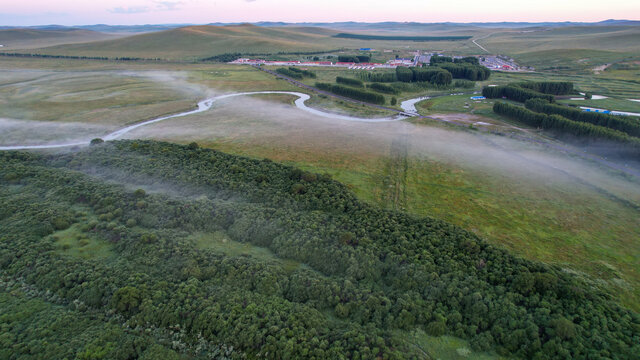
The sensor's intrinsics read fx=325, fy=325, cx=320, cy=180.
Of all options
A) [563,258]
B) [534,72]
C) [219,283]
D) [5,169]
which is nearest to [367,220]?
[219,283]

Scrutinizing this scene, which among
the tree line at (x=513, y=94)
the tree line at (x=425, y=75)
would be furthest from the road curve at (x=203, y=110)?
the tree line at (x=425, y=75)

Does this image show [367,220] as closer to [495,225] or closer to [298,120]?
[495,225]

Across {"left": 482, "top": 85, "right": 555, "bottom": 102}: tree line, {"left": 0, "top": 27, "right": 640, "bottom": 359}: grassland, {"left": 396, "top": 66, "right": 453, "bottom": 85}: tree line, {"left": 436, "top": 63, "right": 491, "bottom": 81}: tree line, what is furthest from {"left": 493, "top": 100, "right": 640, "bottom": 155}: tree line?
{"left": 436, "top": 63, "right": 491, "bottom": 81}: tree line

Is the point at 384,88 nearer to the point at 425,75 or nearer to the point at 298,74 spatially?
the point at 425,75

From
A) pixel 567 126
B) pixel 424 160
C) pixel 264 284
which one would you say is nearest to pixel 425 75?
pixel 567 126

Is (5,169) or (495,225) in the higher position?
(5,169)

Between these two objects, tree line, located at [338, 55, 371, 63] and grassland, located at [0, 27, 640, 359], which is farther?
tree line, located at [338, 55, 371, 63]

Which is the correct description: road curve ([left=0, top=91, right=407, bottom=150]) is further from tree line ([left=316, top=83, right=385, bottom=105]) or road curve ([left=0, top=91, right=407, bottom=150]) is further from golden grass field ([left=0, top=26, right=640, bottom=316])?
tree line ([left=316, top=83, right=385, bottom=105])
